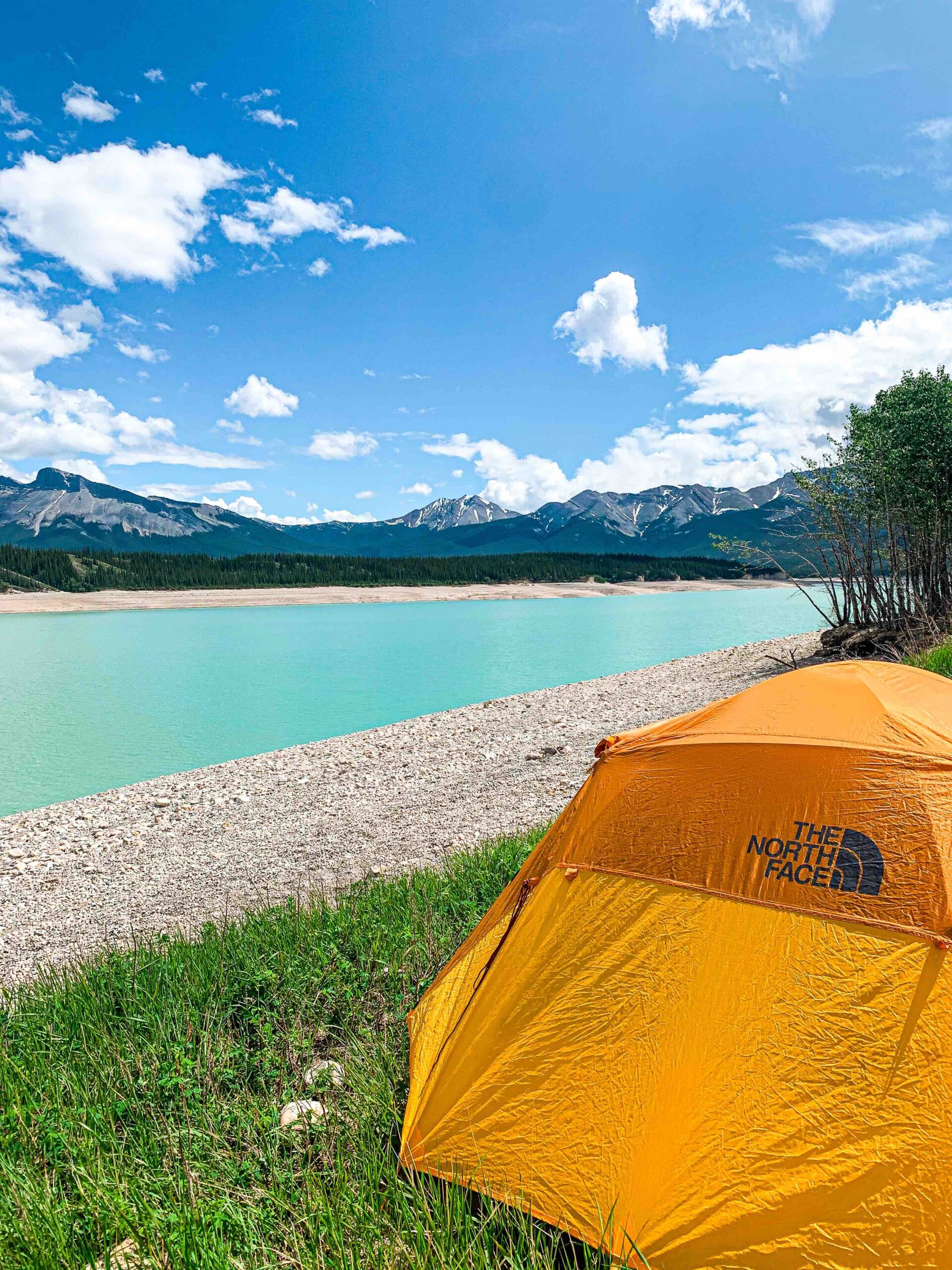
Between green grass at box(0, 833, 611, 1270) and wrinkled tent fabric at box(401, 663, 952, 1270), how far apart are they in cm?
32

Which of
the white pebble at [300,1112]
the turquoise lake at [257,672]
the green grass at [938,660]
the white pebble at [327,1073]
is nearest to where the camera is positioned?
the white pebble at [300,1112]

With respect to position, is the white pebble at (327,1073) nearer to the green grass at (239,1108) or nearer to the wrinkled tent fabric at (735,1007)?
the green grass at (239,1108)

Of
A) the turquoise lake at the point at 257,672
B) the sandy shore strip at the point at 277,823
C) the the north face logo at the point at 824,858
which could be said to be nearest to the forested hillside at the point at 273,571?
the turquoise lake at the point at 257,672

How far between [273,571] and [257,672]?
276 ft

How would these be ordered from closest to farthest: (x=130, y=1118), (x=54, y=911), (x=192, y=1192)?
1. (x=192, y=1192)
2. (x=130, y=1118)
3. (x=54, y=911)

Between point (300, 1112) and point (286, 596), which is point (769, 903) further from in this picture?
point (286, 596)

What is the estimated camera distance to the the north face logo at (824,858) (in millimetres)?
2666

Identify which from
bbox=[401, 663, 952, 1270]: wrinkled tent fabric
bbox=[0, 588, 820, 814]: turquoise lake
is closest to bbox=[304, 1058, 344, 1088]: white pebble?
bbox=[401, 663, 952, 1270]: wrinkled tent fabric

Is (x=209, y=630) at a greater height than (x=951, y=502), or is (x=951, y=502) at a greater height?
(x=951, y=502)

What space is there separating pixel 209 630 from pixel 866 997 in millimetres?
64903

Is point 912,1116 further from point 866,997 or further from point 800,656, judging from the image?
point 800,656

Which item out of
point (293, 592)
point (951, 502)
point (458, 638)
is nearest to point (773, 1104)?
point (951, 502)

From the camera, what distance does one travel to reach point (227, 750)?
20594mm

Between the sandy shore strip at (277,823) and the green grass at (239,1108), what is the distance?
210 centimetres
